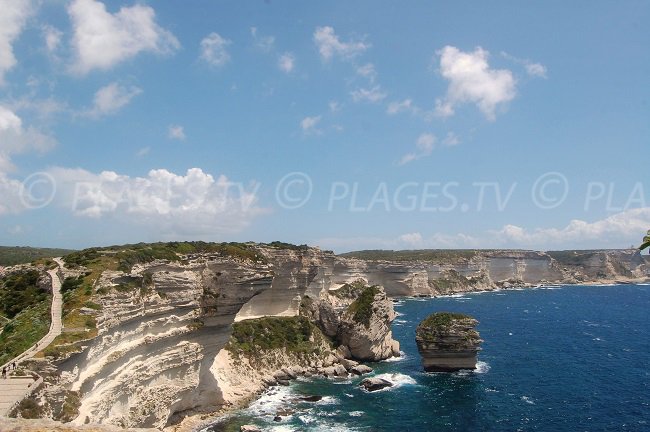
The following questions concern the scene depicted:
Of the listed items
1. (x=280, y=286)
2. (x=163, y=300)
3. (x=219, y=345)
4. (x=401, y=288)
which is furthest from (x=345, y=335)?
(x=401, y=288)

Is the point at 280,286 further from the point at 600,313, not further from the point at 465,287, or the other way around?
the point at 465,287

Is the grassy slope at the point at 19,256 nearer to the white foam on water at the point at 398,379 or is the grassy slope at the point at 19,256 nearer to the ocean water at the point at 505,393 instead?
the ocean water at the point at 505,393

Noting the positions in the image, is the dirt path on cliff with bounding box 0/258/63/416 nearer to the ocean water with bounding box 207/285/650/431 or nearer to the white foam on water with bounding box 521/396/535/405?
the ocean water with bounding box 207/285/650/431

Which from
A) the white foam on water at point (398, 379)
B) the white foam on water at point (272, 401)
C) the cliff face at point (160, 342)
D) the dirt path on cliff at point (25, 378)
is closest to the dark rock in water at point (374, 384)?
the white foam on water at point (398, 379)

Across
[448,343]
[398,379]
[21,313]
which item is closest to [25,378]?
[21,313]

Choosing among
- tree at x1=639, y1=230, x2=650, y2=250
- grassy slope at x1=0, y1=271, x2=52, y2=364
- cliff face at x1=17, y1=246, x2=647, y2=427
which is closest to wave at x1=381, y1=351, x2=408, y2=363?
cliff face at x1=17, y1=246, x2=647, y2=427
